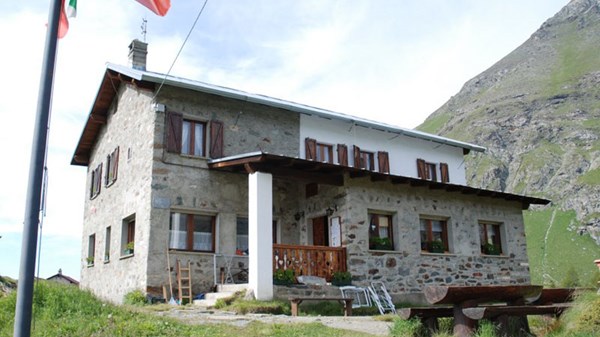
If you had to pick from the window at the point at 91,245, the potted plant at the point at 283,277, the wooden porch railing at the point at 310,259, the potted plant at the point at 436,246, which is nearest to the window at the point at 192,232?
the wooden porch railing at the point at 310,259

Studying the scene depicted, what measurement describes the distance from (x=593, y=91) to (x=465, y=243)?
207 feet

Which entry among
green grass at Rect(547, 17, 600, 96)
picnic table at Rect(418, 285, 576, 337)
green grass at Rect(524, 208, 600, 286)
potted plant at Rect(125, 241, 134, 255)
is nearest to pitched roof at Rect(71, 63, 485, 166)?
potted plant at Rect(125, 241, 134, 255)

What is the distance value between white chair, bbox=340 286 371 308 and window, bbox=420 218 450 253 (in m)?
2.97

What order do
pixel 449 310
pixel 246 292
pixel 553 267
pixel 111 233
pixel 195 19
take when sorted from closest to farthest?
pixel 449 310, pixel 195 19, pixel 246 292, pixel 111 233, pixel 553 267

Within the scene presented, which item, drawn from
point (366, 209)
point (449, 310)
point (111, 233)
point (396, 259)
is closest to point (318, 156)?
point (366, 209)

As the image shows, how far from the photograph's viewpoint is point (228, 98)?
14.8 metres

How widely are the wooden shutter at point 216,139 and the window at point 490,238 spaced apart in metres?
8.30

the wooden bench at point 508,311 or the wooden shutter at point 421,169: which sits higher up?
the wooden shutter at point 421,169

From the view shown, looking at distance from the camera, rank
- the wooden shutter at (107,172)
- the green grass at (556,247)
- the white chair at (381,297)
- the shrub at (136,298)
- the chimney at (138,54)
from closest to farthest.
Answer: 1. the shrub at (136,298)
2. the white chair at (381,297)
3. the chimney at (138,54)
4. the wooden shutter at (107,172)
5. the green grass at (556,247)

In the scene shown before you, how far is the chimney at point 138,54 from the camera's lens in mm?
16656

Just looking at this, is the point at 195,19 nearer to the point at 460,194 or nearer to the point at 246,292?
the point at 246,292

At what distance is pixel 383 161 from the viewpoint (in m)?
17.8

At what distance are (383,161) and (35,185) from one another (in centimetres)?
1423

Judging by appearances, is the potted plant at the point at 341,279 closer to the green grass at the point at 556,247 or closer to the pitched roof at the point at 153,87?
the pitched roof at the point at 153,87
